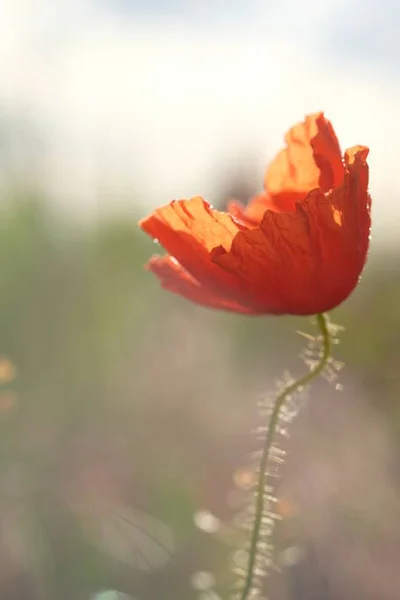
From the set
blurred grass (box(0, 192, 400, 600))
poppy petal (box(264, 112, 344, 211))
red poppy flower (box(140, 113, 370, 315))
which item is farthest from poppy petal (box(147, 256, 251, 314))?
blurred grass (box(0, 192, 400, 600))

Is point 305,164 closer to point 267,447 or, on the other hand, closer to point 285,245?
point 285,245

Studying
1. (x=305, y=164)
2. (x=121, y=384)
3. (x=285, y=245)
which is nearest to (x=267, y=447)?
(x=285, y=245)

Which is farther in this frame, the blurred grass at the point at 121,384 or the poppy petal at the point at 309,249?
the blurred grass at the point at 121,384

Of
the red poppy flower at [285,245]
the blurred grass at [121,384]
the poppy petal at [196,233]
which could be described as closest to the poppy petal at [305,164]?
the red poppy flower at [285,245]

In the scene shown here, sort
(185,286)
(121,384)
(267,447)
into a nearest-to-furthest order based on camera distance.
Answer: (267,447), (185,286), (121,384)

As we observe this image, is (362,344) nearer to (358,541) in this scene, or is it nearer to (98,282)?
(98,282)

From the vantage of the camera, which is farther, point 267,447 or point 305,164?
point 305,164

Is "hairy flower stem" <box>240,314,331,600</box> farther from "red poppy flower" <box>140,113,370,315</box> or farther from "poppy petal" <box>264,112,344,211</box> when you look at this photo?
"poppy petal" <box>264,112,344,211</box>

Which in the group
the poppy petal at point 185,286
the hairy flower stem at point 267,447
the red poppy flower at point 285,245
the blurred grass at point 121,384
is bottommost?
the blurred grass at point 121,384

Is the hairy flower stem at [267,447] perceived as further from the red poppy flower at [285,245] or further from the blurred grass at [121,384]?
the blurred grass at [121,384]
